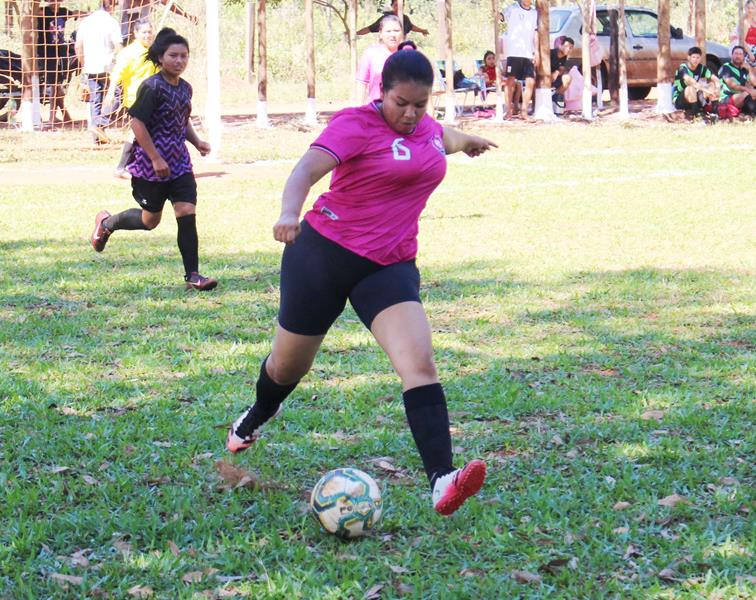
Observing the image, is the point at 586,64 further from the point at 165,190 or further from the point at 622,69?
the point at 165,190

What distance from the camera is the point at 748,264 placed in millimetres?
9781

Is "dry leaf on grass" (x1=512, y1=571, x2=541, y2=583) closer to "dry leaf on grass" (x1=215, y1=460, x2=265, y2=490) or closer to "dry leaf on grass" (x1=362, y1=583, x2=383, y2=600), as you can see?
"dry leaf on grass" (x1=362, y1=583, x2=383, y2=600)

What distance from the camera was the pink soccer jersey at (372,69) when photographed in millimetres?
11656

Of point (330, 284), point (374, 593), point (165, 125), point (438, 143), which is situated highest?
point (165, 125)

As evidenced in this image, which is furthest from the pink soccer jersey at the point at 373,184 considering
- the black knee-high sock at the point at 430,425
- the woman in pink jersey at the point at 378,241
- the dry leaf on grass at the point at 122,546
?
the dry leaf on grass at the point at 122,546

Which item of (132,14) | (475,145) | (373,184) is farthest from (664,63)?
(373,184)

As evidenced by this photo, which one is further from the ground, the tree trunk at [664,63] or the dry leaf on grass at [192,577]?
the tree trunk at [664,63]

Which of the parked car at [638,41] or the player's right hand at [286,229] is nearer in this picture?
the player's right hand at [286,229]

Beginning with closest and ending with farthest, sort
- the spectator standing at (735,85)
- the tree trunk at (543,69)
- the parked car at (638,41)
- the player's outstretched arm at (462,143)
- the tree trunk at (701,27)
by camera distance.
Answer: the player's outstretched arm at (462,143)
the spectator standing at (735,85)
the tree trunk at (543,69)
the tree trunk at (701,27)
the parked car at (638,41)

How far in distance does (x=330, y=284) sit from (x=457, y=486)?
3.03 feet

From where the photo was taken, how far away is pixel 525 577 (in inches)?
155

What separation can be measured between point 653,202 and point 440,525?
963 centimetres

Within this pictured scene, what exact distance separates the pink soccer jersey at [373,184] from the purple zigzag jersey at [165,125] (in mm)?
4241

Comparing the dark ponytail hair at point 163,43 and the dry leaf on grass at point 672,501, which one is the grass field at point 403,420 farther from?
the dark ponytail hair at point 163,43
